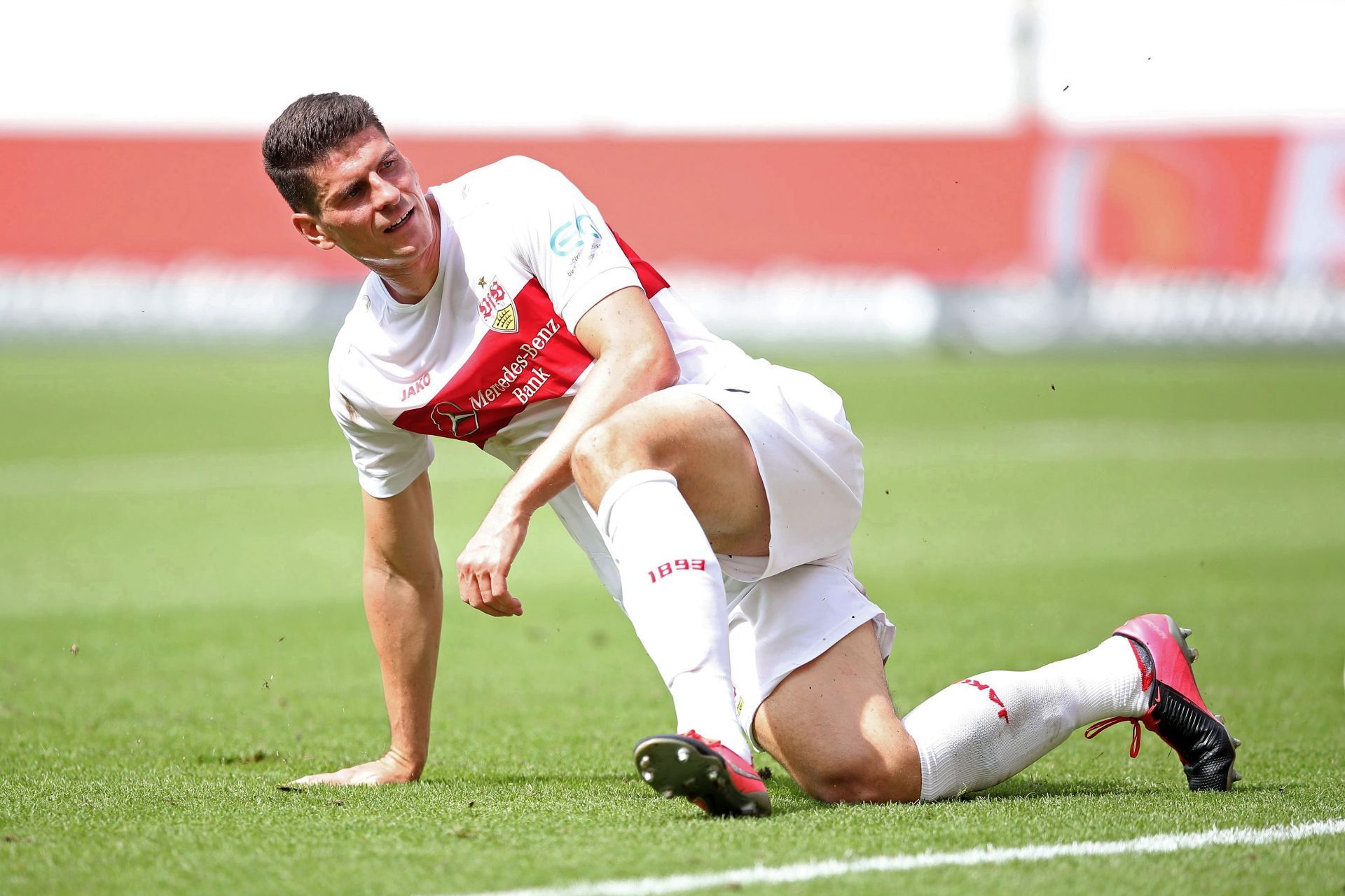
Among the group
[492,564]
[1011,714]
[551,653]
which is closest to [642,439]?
[492,564]

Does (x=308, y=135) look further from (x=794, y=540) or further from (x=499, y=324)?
(x=794, y=540)

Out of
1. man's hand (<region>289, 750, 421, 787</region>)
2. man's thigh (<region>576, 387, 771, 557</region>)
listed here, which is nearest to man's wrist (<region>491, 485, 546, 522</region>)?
man's thigh (<region>576, 387, 771, 557</region>)

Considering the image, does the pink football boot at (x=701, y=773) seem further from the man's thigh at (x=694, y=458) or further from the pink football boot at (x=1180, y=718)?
the pink football boot at (x=1180, y=718)

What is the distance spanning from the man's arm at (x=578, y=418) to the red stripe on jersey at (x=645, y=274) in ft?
0.64

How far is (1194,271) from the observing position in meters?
18.8

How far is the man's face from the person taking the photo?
10.9 feet

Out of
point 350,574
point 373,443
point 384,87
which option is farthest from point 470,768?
point 384,87

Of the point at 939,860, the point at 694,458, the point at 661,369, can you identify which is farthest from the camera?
the point at 661,369

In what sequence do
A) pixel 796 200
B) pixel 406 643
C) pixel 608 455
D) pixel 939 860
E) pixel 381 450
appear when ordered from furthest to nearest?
pixel 796 200
pixel 406 643
pixel 381 450
pixel 608 455
pixel 939 860

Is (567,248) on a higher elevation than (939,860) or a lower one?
higher

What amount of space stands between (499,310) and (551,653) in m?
3.22

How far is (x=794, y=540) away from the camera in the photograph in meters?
3.45

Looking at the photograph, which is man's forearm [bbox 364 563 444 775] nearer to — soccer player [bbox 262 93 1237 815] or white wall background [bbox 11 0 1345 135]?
soccer player [bbox 262 93 1237 815]

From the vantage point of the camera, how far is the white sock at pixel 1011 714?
11.0 ft
